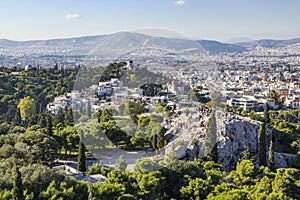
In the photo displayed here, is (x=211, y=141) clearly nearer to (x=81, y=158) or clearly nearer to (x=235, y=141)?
(x=235, y=141)

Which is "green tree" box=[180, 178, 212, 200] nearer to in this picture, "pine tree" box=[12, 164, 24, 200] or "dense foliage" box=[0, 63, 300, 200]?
"dense foliage" box=[0, 63, 300, 200]

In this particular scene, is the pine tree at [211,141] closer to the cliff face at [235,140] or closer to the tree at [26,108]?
the cliff face at [235,140]

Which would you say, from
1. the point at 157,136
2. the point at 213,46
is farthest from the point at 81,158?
the point at 213,46

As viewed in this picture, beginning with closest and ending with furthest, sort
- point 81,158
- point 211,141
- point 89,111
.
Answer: point 89,111, point 81,158, point 211,141

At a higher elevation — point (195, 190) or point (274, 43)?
point (274, 43)

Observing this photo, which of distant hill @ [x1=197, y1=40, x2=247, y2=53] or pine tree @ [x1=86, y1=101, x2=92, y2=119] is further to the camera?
distant hill @ [x1=197, y1=40, x2=247, y2=53]

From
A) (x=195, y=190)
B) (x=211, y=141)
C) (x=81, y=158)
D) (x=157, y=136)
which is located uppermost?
(x=157, y=136)

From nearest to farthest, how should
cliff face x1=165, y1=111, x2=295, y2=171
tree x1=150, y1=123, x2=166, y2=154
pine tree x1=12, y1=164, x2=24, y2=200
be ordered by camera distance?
tree x1=150, y1=123, x2=166, y2=154 → pine tree x1=12, y1=164, x2=24, y2=200 → cliff face x1=165, y1=111, x2=295, y2=171

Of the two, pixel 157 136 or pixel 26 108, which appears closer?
pixel 157 136

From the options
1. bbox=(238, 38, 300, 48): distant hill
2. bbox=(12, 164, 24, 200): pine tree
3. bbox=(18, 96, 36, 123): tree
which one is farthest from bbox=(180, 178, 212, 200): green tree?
bbox=(238, 38, 300, 48): distant hill

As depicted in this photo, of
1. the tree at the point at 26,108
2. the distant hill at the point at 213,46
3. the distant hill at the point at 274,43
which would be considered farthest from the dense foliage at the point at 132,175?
the distant hill at the point at 274,43
